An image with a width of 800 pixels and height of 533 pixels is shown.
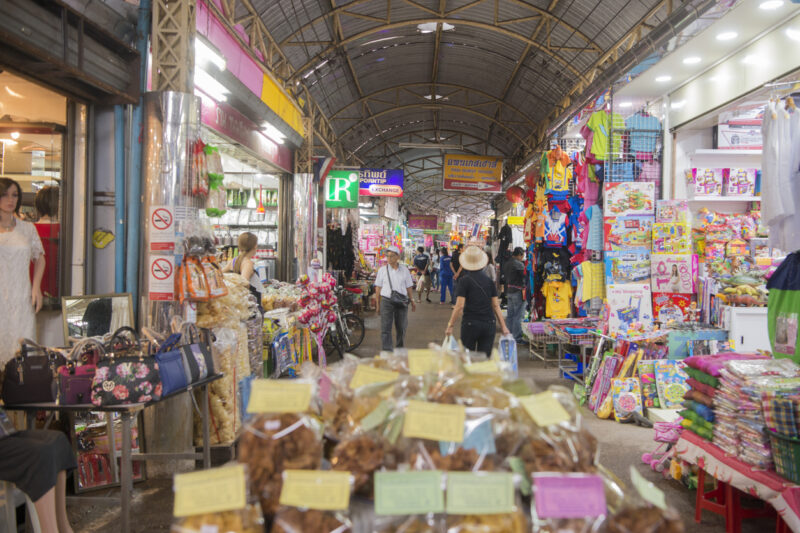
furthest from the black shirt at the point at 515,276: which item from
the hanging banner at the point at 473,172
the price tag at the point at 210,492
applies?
the price tag at the point at 210,492

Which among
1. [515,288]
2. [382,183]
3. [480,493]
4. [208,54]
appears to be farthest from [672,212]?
[382,183]

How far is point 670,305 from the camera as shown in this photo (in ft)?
21.6

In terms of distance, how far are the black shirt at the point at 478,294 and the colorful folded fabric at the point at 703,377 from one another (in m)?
2.19

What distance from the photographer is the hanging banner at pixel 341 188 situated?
12.4m

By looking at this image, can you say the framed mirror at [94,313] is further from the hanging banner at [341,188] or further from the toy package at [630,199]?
the hanging banner at [341,188]

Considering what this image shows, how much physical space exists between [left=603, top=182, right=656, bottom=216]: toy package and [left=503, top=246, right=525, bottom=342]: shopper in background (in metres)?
3.18

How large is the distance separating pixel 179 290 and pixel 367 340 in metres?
6.80

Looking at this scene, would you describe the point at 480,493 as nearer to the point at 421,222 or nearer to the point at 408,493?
the point at 408,493

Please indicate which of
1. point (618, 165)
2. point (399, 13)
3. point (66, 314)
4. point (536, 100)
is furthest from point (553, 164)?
point (66, 314)

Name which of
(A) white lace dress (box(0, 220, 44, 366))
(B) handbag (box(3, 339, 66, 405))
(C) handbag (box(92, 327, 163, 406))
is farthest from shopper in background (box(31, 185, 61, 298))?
(C) handbag (box(92, 327, 163, 406))

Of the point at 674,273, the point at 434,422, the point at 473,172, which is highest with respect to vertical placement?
the point at 473,172

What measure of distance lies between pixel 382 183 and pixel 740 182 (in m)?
10.1

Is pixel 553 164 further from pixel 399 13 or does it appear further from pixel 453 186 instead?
pixel 453 186

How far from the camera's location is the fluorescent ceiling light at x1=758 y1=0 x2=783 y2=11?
4.71m
